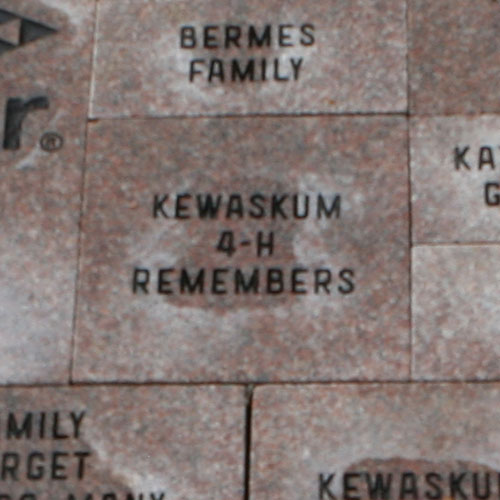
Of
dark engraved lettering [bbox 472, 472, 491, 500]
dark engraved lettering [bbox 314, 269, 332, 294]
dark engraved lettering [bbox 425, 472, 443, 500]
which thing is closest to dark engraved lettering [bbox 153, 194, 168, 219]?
dark engraved lettering [bbox 314, 269, 332, 294]

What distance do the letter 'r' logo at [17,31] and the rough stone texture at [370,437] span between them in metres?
2.55

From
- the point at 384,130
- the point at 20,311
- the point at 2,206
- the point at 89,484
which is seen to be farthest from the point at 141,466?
the point at 384,130

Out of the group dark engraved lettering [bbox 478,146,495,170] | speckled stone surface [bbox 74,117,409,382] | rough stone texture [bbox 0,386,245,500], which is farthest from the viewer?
dark engraved lettering [bbox 478,146,495,170]

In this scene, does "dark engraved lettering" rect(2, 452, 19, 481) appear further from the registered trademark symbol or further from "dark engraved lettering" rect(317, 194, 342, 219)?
"dark engraved lettering" rect(317, 194, 342, 219)

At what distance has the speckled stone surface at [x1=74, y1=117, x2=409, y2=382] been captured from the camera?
25.7ft

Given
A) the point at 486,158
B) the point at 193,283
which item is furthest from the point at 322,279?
the point at 486,158

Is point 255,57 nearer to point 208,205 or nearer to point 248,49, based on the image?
point 248,49

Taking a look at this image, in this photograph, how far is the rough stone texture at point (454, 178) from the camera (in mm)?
7965

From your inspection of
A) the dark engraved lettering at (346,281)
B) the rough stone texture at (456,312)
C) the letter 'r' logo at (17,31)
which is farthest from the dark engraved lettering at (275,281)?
the letter 'r' logo at (17,31)

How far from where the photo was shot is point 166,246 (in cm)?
810

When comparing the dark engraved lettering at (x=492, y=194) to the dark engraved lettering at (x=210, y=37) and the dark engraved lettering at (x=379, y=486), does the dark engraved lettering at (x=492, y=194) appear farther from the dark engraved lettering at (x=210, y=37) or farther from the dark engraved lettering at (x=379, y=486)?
the dark engraved lettering at (x=210, y=37)

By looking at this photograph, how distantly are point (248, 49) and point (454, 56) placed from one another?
1164 mm

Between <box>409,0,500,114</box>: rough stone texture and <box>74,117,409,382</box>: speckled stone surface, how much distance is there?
290 millimetres

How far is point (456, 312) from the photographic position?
780cm
